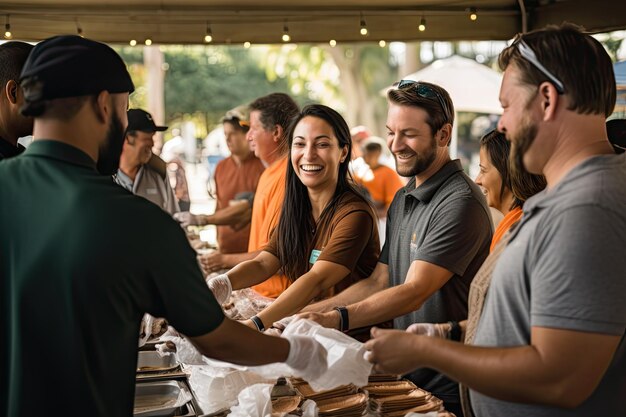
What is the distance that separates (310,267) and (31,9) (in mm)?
3118

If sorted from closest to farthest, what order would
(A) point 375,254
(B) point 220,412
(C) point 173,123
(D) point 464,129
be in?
(B) point 220,412
(A) point 375,254
(D) point 464,129
(C) point 173,123

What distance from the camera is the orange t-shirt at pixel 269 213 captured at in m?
3.35

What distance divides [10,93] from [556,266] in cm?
192

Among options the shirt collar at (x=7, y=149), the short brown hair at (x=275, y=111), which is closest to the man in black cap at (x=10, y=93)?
the shirt collar at (x=7, y=149)

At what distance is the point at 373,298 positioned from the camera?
8.27 feet

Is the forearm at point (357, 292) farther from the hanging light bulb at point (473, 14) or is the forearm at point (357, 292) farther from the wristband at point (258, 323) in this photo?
the hanging light bulb at point (473, 14)

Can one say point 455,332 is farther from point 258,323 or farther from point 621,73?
point 621,73

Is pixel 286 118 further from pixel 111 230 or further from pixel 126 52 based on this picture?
pixel 126 52

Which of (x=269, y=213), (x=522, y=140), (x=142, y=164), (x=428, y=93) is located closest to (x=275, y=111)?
(x=269, y=213)

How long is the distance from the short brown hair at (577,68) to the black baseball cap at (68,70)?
889 mm

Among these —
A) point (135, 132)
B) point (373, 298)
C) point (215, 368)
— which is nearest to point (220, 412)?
point (215, 368)

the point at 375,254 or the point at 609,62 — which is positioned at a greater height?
the point at 609,62

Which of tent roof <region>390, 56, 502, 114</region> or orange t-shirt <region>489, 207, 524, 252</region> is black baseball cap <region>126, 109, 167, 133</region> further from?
tent roof <region>390, 56, 502, 114</region>

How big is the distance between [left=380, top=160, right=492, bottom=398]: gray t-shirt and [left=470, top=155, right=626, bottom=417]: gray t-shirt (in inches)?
31.6
